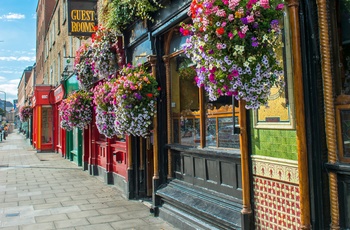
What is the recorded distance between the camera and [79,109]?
10.4m

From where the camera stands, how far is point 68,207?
22.7 ft

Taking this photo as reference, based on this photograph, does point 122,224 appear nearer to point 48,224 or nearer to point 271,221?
point 48,224

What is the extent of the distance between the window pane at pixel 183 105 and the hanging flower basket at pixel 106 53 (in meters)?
2.50

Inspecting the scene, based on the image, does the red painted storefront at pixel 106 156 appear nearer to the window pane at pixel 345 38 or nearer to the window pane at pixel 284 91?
the window pane at pixel 284 91

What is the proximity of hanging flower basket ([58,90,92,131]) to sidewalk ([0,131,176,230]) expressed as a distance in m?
1.89

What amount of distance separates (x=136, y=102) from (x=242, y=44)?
3342 mm

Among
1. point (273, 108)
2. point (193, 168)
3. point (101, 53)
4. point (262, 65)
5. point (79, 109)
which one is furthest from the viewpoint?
point (79, 109)

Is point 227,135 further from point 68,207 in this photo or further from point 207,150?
point 68,207

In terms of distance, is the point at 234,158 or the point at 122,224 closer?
the point at 234,158

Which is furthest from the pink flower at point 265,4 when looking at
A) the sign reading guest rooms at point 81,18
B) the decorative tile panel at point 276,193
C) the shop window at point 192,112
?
the sign reading guest rooms at point 81,18

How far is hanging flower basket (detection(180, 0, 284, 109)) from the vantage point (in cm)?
300

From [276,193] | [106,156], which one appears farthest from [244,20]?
[106,156]

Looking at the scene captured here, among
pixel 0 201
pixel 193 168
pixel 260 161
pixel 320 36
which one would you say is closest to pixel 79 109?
pixel 0 201

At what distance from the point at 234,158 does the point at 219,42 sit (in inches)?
74.1
